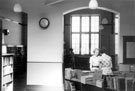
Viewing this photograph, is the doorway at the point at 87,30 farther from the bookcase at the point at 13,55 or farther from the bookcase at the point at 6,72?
the bookcase at the point at 6,72

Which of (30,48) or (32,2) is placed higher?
(32,2)

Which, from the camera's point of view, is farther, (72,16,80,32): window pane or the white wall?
(72,16,80,32): window pane

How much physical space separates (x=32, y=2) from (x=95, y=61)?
3654 millimetres

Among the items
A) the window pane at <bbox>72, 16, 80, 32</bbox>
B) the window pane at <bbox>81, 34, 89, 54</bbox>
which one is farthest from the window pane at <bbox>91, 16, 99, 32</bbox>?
the window pane at <bbox>72, 16, 80, 32</bbox>

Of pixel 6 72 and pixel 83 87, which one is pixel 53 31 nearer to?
pixel 6 72

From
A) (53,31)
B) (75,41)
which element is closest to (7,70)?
(53,31)

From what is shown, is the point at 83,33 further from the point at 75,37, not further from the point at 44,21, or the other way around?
the point at 44,21

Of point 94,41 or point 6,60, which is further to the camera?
point 94,41

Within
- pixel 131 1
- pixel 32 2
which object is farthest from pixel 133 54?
pixel 32 2

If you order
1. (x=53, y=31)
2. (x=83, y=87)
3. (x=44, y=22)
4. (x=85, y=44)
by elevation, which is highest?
(x=44, y=22)

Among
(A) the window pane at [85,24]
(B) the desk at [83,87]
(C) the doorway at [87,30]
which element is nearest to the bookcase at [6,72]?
(B) the desk at [83,87]

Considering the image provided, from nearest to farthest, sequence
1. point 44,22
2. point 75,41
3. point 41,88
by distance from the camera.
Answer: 1. point 41,88
2. point 44,22
3. point 75,41

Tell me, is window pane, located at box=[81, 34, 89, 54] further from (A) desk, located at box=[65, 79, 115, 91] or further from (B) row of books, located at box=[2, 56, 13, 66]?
(A) desk, located at box=[65, 79, 115, 91]

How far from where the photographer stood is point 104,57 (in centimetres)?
696
